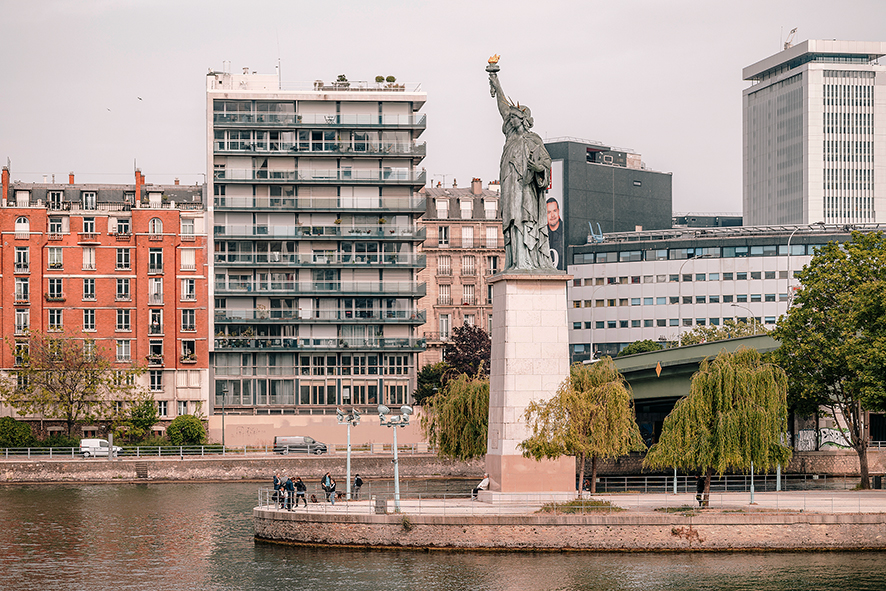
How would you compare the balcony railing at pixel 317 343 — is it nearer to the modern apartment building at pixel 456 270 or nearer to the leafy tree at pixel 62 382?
the leafy tree at pixel 62 382

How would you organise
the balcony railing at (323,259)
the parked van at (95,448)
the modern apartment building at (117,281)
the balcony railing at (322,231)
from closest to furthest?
the parked van at (95,448)
the modern apartment building at (117,281)
the balcony railing at (323,259)
the balcony railing at (322,231)

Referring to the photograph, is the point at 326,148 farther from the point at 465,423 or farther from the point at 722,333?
the point at 465,423

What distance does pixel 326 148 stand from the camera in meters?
115

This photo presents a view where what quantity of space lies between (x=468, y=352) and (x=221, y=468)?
31.8 metres

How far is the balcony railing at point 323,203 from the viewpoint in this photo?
4505 inches

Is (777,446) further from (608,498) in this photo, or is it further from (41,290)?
(41,290)

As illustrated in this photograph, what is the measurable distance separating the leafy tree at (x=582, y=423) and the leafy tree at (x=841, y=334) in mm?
17802

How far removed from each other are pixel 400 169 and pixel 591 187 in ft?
225

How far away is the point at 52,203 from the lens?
11069cm

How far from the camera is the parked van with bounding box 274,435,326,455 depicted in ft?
314

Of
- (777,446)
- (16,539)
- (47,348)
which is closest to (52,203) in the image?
(47,348)

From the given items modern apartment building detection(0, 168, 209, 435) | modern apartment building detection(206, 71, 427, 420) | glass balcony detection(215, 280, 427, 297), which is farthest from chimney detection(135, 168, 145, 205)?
→ glass balcony detection(215, 280, 427, 297)

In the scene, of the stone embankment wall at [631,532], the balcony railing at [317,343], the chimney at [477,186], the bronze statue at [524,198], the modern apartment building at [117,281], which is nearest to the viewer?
the stone embankment wall at [631,532]

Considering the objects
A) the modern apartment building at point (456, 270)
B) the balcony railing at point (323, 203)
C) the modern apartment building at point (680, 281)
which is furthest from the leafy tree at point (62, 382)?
the modern apartment building at point (680, 281)
